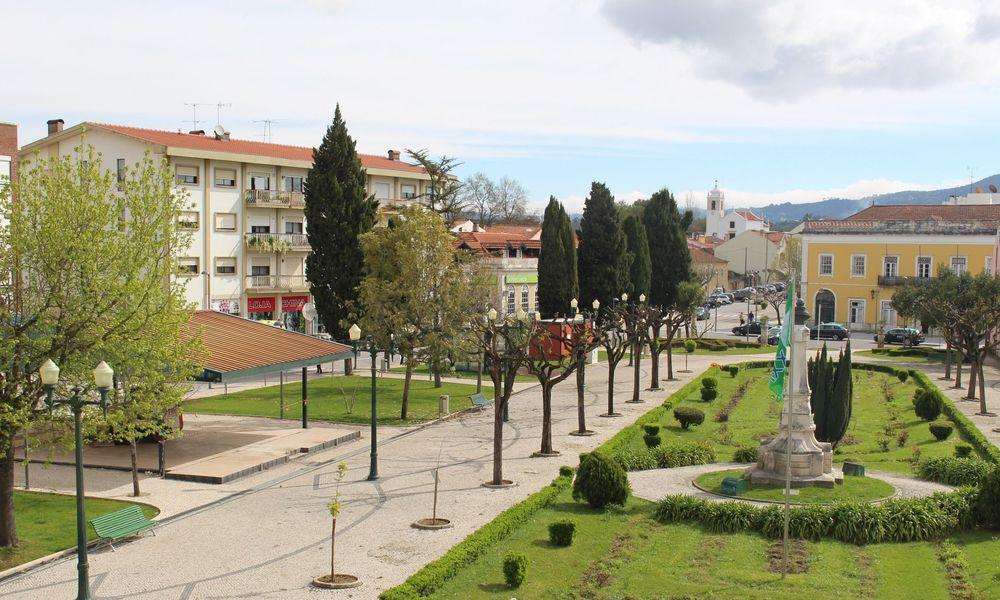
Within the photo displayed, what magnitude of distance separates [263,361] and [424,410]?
8202 millimetres

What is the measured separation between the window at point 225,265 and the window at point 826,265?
132 feet

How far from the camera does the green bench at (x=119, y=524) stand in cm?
1680

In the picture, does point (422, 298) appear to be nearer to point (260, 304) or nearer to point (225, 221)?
point (225, 221)

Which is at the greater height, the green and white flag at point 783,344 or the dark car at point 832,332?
the green and white flag at point 783,344

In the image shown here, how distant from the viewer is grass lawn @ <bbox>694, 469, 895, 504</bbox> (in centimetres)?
1967

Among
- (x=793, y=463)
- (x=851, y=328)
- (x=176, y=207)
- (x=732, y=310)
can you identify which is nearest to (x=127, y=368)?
(x=176, y=207)

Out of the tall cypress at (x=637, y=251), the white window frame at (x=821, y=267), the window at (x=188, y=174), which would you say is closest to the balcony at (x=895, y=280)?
the white window frame at (x=821, y=267)

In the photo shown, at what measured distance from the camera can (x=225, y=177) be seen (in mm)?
53906

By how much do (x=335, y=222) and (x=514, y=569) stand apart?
31.2 m

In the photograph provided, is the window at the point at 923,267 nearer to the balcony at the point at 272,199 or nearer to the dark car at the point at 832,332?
the dark car at the point at 832,332

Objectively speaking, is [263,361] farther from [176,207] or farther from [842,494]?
[842,494]

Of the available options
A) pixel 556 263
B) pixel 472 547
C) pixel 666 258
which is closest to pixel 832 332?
pixel 666 258

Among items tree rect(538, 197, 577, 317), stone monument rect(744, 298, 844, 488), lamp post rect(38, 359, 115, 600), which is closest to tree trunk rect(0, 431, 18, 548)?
lamp post rect(38, 359, 115, 600)

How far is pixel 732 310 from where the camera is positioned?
8962 centimetres
